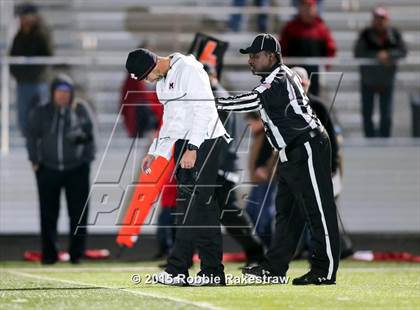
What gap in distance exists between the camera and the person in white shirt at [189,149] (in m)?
10.8

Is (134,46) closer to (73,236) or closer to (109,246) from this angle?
(109,246)

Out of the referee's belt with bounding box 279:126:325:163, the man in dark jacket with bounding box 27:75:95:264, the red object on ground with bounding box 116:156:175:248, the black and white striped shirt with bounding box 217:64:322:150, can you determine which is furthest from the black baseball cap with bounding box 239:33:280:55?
the man in dark jacket with bounding box 27:75:95:264

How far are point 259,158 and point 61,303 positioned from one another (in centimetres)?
735

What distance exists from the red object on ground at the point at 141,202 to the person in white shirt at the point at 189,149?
3.85 meters

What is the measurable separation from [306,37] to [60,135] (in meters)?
4.08

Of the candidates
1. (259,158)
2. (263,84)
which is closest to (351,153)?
(259,158)

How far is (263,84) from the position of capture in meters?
10.9

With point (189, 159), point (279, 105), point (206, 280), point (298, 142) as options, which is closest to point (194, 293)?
point (206, 280)

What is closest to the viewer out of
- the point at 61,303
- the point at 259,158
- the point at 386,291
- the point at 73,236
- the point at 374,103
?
the point at 61,303

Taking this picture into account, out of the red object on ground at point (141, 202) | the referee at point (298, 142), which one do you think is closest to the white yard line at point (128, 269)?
the red object on ground at point (141, 202)

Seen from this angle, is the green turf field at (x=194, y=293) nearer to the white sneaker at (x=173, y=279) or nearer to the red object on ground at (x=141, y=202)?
the white sneaker at (x=173, y=279)

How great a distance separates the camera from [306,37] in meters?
18.2

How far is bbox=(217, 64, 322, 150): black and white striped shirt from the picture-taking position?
1086cm

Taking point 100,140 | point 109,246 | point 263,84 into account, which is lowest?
point 109,246
